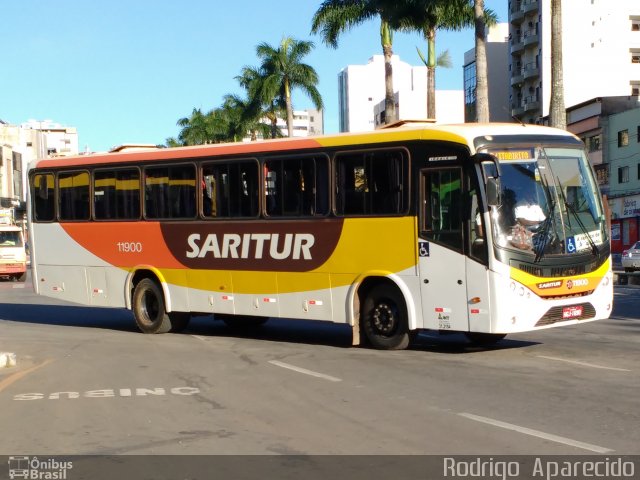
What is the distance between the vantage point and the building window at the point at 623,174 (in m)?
65.9

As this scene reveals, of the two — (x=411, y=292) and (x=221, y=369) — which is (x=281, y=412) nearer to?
(x=221, y=369)

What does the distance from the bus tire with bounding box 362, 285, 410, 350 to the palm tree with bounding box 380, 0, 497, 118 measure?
2703 centimetres

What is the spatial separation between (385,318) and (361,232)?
1.38 meters

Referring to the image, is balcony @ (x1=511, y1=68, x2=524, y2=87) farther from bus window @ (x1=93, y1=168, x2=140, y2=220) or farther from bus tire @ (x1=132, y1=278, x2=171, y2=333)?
bus tire @ (x1=132, y1=278, x2=171, y2=333)

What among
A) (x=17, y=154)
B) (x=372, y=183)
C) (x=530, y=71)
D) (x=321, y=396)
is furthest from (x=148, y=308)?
(x=17, y=154)

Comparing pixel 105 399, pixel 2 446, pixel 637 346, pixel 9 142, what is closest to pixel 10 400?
pixel 105 399

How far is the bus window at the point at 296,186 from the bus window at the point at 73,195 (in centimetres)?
522

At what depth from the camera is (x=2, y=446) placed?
8.47 metres

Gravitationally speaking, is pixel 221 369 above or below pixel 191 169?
below

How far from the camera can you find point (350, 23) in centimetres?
4853

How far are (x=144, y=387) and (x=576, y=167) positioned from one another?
7020mm

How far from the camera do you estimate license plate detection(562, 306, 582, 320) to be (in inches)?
550

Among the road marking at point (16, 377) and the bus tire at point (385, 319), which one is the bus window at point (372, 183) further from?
the road marking at point (16, 377)

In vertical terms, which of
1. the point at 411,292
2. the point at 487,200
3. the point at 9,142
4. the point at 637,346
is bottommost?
the point at 637,346
